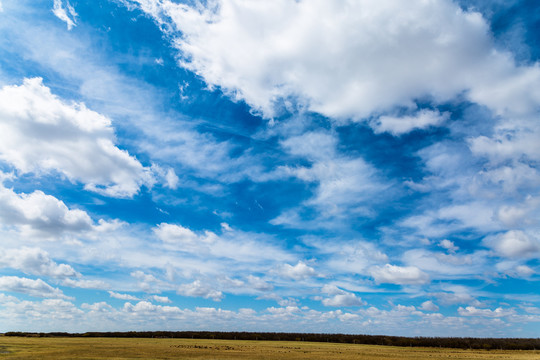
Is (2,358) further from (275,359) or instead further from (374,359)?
(374,359)

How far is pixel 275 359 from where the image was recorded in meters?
70.7

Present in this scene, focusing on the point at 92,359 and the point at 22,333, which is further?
the point at 22,333

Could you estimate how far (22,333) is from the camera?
611 ft

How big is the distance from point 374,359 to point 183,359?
43.2 meters

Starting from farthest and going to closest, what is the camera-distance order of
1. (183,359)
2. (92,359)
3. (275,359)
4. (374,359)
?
(374,359)
(275,359)
(183,359)
(92,359)

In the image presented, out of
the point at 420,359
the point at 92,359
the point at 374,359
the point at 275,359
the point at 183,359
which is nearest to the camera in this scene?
the point at 92,359

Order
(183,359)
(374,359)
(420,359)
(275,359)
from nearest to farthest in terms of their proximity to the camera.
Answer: (183,359) < (275,359) < (374,359) < (420,359)

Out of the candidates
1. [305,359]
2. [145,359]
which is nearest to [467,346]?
[305,359]

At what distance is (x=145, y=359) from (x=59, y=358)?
14305mm

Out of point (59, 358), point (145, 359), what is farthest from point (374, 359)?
point (59, 358)

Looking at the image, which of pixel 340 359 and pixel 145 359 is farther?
pixel 340 359

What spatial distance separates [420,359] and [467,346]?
142m

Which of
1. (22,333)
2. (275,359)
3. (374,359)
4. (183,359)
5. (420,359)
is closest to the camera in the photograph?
(183,359)

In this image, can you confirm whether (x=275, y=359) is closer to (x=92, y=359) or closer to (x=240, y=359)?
(x=240, y=359)
